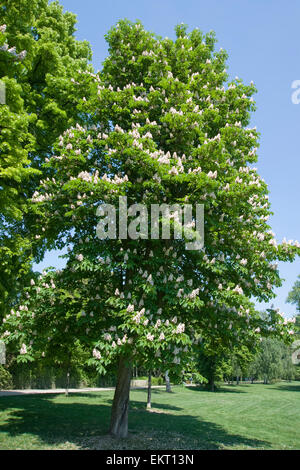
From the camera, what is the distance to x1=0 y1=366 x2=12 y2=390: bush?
29406mm

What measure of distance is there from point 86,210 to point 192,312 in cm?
486

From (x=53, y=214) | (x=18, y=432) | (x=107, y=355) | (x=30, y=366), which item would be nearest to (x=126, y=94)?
(x=53, y=214)

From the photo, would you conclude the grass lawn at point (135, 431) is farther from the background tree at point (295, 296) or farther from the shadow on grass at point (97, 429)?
the background tree at point (295, 296)

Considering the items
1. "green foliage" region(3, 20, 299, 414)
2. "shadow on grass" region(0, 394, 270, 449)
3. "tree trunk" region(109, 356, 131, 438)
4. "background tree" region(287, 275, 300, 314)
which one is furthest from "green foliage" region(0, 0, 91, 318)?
"background tree" region(287, 275, 300, 314)


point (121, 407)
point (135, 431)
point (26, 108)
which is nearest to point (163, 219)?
point (121, 407)

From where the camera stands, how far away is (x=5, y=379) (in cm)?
3020

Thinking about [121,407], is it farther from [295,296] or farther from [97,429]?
[295,296]

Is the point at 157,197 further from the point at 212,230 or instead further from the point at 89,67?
the point at 89,67

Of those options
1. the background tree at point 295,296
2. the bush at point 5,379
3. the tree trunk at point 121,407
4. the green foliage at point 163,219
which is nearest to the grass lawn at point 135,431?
the tree trunk at point 121,407

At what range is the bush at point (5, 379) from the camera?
29406 millimetres

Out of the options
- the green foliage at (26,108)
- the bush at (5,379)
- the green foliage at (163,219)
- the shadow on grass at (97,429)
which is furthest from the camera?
the bush at (5,379)

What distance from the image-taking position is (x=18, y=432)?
12.8 metres

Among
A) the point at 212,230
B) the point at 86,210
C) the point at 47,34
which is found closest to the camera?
the point at 86,210

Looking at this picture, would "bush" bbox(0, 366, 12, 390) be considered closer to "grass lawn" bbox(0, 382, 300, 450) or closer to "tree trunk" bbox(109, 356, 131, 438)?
"grass lawn" bbox(0, 382, 300, 450)
